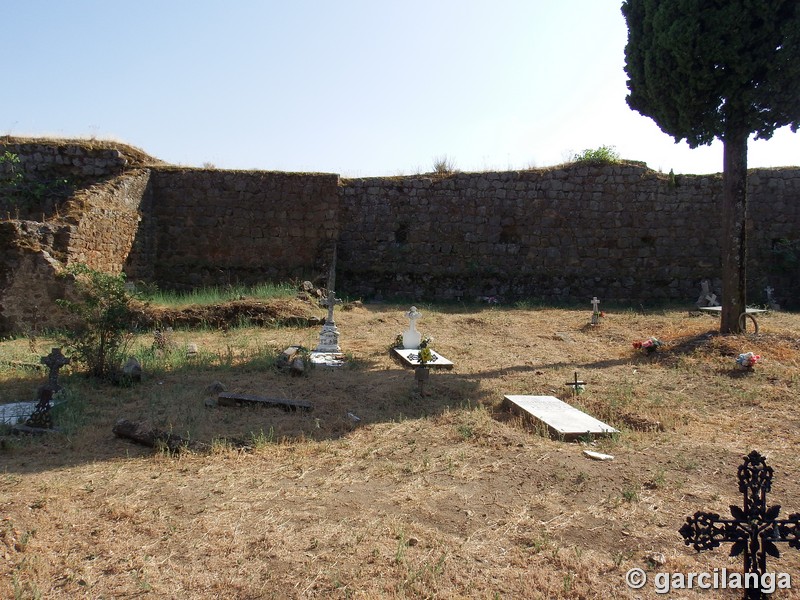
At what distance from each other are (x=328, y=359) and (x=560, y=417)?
372 cm

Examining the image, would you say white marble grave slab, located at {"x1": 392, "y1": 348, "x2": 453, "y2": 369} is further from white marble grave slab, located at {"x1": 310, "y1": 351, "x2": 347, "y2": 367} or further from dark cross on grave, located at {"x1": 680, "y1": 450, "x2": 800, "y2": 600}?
dark cross on grave, located at {"x1": 680, "y1": 450, "x2": 800, "y2": 600}

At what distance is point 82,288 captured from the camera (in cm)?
753

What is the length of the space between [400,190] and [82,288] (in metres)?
9.02

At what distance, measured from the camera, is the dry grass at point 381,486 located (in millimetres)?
3035

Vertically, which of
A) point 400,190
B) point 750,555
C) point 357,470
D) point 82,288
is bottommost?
point 357,470

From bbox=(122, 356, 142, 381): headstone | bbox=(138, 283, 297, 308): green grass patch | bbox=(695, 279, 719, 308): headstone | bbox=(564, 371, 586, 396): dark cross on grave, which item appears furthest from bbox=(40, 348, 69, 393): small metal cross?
bbox=(695, 279, 719, 308): headstone

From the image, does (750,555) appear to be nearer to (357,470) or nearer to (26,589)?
(357,470)

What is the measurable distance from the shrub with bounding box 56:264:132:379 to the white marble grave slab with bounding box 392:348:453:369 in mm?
3593

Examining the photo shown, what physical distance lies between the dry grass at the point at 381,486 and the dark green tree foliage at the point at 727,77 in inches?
112

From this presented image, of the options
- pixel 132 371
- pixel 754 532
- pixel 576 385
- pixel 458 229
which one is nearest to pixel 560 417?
pixel 576 385

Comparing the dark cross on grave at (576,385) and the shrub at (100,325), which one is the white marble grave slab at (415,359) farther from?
the shrub at (100,325)

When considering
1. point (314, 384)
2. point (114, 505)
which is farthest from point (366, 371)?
point (114, 505)

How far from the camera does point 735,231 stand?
9352 millimetres

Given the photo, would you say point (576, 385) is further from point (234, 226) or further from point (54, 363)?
point (234, 226)
